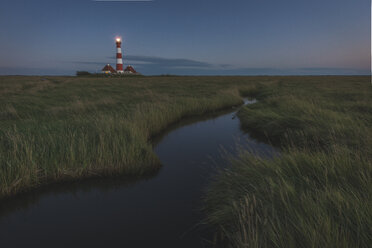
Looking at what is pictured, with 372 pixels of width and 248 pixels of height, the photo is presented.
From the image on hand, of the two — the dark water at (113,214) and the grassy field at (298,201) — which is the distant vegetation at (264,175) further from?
the dark water at (113,214)

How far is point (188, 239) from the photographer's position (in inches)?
122

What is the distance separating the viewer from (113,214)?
3.67m

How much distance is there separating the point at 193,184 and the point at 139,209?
1431mm

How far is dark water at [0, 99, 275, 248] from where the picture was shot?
122 inches

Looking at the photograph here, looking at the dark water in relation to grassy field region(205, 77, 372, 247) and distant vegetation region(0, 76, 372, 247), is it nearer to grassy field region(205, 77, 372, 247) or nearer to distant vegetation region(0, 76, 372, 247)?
distant vegetation region(0, 76, 372, 247)

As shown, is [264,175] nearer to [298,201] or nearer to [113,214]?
[298,201]

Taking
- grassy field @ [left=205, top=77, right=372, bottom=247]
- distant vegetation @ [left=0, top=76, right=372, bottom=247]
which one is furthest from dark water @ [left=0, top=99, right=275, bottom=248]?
grassy field @ [left=205, top=77, right=372, bottom=247]

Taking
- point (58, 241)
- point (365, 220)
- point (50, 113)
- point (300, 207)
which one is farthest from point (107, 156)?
point (50, 113)

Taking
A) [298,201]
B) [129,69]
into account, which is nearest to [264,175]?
[298,201]

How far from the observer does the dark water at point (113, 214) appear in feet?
10.2

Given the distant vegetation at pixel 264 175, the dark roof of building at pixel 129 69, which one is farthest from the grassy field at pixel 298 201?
the dark roof of building at pixel 129 69

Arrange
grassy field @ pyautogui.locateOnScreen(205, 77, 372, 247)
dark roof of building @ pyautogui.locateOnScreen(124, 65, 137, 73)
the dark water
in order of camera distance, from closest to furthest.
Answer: grassy field @ pyautogui.locateOnScreen(205, 77, 372, 247), the dark water, dark roof of building @ pyautogui.locateOnScreen(124, 65, 137, 73)

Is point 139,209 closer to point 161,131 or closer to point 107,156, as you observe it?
point 107,156

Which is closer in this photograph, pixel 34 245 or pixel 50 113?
pixel 34 245
